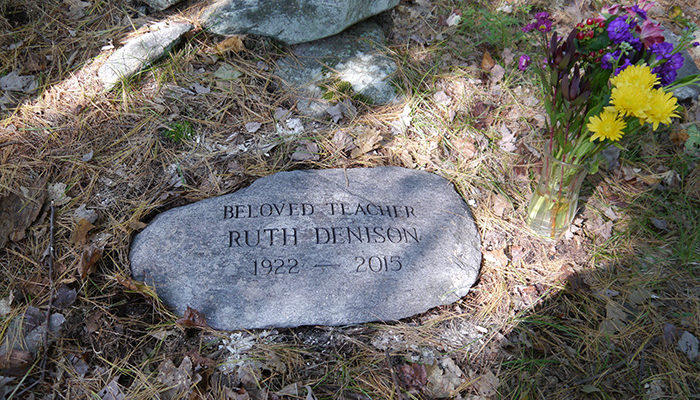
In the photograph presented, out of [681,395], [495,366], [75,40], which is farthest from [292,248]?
[75,40]

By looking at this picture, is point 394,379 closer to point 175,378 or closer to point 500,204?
point 175,378

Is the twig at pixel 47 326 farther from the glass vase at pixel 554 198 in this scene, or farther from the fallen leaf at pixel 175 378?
the glass vase at pixel 554 198

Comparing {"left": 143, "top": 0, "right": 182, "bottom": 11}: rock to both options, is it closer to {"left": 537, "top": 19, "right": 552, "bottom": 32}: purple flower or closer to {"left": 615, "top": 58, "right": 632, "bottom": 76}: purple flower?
{"left": 537, "top": 19, "right": 552, "bottom": 32}: purple flower

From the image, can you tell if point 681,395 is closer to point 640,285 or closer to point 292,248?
point 640,285

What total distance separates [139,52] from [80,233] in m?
1.29

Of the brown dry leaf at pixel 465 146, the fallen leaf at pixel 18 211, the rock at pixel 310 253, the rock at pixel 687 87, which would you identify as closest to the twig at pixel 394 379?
the rock at pixel 310 253

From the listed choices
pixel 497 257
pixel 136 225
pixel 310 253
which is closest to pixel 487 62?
pixel 497 257

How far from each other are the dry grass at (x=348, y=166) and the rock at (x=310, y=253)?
0.10m

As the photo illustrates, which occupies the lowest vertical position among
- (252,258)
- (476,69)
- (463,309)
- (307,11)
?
(463,309)

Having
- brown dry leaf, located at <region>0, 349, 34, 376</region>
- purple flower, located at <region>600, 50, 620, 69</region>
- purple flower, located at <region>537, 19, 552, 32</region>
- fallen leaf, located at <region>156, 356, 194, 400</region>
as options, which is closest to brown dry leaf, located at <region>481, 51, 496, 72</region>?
purple flower, located at <region>537, 19, 552, 32</region>

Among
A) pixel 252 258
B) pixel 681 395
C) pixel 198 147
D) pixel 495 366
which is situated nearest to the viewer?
pixel 681 395

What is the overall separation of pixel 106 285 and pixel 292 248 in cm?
90

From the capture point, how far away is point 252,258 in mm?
2330

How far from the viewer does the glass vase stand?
2.31 meters
